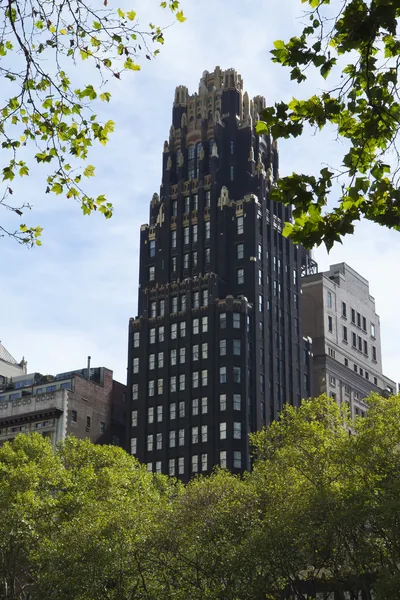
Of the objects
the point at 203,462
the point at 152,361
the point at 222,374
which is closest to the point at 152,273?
the point at 152,361

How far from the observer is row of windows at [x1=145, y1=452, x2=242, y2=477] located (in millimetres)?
115562

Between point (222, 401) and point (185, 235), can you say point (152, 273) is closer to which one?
point (185, 235)

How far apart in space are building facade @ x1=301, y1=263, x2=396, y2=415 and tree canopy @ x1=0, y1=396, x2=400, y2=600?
77.9 meters

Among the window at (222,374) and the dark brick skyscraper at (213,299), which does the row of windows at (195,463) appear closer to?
the dark brick skyscraper at (213,299)

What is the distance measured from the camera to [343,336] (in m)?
150

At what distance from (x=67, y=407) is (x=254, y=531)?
241 ft

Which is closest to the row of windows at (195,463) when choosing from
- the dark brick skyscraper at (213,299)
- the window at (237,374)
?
the dark brick skyscraper at (213,299)

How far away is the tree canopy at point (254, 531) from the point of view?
50.1m

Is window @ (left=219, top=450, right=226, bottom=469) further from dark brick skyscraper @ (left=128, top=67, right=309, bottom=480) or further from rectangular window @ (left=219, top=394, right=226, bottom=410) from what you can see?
rectangular window @ (left=219, top=394, right=226, bottom=410)

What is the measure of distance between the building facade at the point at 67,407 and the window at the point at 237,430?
19553 mm

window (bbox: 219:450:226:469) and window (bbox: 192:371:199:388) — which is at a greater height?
window (bbox: 192:371:199:388)

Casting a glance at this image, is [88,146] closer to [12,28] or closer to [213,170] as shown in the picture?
[12,28]

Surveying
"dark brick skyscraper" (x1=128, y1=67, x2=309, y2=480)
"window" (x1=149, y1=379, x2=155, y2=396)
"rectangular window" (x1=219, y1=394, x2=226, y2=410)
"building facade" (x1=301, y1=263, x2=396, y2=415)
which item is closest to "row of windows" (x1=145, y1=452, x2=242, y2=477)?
"dark brick skyscraper" (x1=128, y1=67, x2=309, y2=480)

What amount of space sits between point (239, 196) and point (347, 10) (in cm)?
12269
